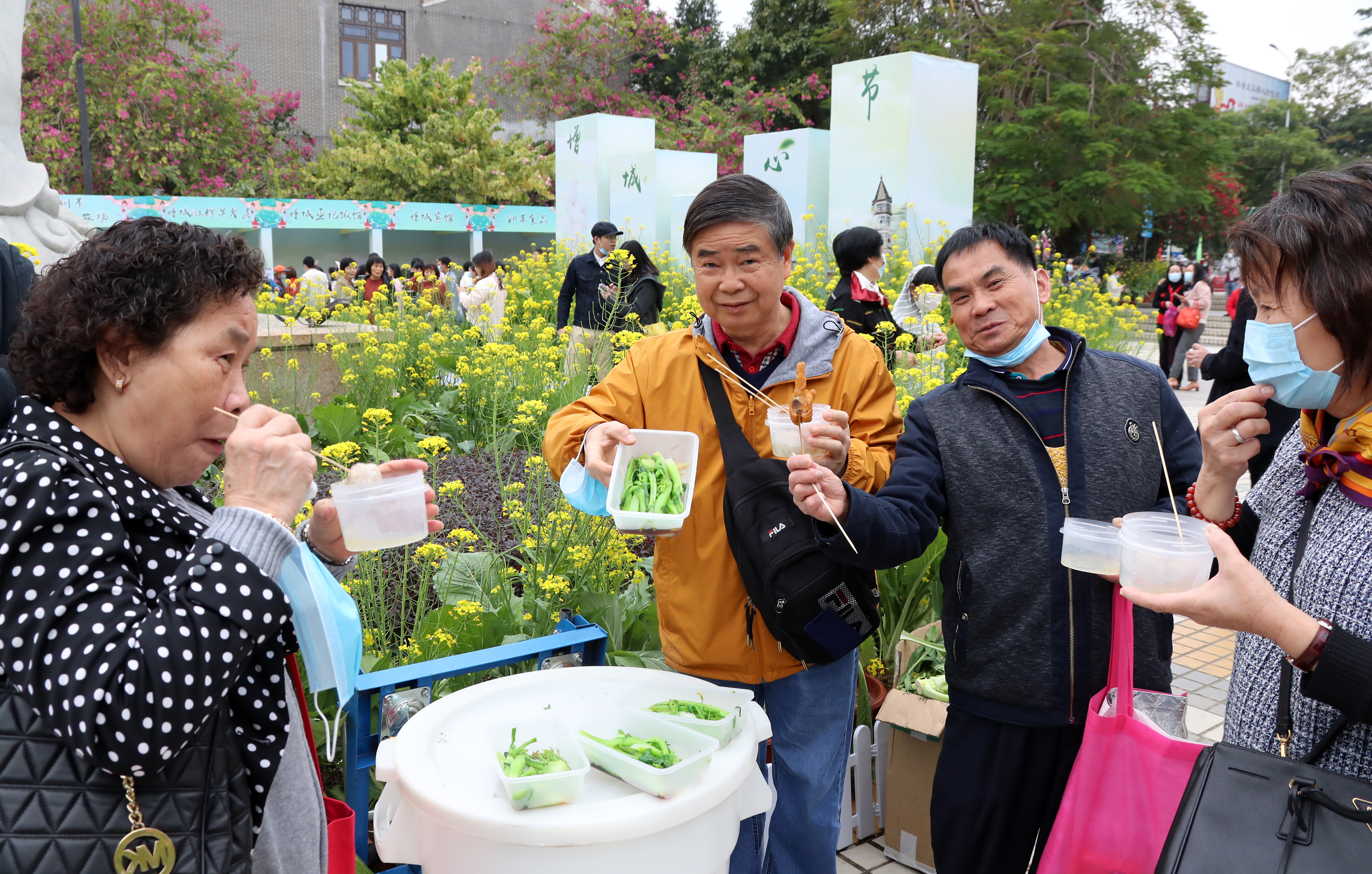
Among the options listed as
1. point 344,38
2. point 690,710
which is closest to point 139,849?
point 690,710

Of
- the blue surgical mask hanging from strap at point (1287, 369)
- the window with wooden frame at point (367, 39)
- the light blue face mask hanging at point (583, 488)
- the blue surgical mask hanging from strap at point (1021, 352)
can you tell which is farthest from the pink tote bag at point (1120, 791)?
the window with wooden frame at point (367, 39)

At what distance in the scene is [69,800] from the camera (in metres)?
1.13

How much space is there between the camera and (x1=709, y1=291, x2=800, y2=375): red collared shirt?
2166mm

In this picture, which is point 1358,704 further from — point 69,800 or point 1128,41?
point 1128,41

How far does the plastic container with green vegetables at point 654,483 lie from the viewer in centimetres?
190

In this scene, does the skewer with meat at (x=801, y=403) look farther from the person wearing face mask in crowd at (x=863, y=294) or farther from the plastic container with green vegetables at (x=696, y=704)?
the person wearing face mask in crowd at (x=863, y=294)

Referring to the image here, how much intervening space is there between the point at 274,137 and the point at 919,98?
72.2ft

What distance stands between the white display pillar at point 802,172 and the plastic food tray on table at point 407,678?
8.49 metres

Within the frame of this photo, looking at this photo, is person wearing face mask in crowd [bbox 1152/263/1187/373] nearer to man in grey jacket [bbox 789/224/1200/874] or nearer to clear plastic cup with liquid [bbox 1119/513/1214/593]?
man in grey jacket [bbox 789/224/1200/874]

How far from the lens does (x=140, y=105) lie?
19.9m

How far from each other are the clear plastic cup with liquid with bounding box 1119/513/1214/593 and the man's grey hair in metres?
1.01

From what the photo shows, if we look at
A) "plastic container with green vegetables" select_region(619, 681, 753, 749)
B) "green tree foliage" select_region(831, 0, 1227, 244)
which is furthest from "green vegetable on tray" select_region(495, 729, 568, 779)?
"green tree foliage" select_region(831, 0, 1227, 244)

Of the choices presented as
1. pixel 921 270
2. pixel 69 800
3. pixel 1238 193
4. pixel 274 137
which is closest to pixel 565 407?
pixel 69 800

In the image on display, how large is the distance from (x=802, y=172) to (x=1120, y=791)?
9.67m
